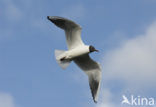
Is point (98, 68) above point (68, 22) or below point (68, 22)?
below

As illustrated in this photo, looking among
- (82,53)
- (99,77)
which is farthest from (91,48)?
(99,77)

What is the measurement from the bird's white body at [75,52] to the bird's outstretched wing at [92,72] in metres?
0.72

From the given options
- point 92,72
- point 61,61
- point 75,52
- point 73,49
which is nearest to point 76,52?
point 75,52

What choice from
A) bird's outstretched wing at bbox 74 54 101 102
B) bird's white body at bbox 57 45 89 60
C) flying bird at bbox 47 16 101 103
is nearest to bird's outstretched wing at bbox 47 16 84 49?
flying bird at bbox 47 16 101 103

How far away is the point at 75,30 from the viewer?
53.6 feet

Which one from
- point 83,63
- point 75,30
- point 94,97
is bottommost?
point 94,97

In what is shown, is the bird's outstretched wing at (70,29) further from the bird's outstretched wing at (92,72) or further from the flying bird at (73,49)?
the bird's outstretched wing at (92,72)

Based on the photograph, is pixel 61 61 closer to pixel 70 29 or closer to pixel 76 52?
pixel 76 52

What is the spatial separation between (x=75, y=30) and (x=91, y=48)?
31.4 inches

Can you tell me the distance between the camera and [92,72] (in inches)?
678

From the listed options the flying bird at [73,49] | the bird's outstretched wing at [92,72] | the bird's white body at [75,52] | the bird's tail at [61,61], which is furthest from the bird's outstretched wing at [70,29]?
the bird's outstretched wing at [92,72]

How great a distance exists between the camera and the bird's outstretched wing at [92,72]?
17.0 m

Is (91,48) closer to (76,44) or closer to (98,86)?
(76,44)

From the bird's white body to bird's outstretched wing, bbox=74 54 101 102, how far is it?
720 mm
